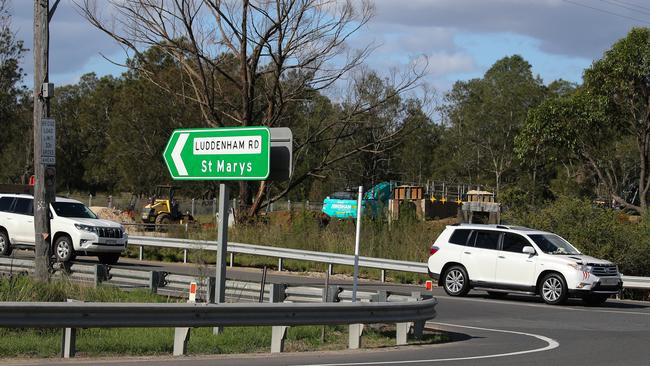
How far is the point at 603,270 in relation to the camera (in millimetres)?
21156

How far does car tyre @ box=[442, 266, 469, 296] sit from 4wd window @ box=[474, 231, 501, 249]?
0.77m

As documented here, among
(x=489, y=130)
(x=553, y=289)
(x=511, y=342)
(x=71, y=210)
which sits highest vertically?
(x=489, y=130)

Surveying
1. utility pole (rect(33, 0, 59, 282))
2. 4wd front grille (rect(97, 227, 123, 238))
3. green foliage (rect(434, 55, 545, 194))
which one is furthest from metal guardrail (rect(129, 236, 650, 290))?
green foliage (rect(434, 55, 545, 194))

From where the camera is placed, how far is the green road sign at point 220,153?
11969 millimetres

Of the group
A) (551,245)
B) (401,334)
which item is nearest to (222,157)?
(401,334)

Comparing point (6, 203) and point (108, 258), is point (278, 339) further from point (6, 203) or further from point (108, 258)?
point (6, 203)

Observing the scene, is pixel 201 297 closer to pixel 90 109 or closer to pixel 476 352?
pixel 476 352

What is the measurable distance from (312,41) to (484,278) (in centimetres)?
1837

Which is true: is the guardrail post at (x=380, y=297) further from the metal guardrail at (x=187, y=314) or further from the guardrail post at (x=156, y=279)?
the guardrail post at (x=156, y=279)

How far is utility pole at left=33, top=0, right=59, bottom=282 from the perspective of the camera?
17.8 meters

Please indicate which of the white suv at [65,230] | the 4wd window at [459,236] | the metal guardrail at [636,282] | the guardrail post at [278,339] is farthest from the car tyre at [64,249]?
the metal guardrail at [636,282]

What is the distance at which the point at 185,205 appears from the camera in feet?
189

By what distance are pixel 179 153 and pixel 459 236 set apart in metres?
11.8

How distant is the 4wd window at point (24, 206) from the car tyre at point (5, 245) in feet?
2.54
